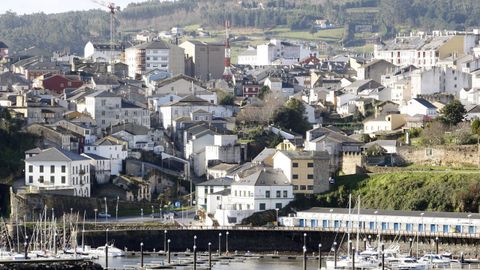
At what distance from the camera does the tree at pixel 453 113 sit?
75.6 metres

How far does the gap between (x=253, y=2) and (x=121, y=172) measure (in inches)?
3758

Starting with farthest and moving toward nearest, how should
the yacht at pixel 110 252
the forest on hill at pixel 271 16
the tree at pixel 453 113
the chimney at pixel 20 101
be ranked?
the forest on hill at pixel 271 16
the chimney at pixel 20 101
the tree at pixel 453 113
the yacht at pixel 110 252

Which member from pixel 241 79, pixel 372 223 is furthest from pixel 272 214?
pixel 241 79

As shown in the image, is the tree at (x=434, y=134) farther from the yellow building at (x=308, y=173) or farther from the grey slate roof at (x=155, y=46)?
the grey slate roof at (x=155, y=46)

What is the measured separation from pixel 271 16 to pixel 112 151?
8117 cm

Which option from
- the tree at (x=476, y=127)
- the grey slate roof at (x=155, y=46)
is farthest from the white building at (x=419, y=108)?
the grey slate roof at (x=155, y=46)

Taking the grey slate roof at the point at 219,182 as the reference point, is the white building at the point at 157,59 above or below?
above

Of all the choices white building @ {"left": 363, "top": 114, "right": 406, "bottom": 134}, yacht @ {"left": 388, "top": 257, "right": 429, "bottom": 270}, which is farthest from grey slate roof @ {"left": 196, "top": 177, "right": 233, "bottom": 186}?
yacht @ {"left": 388, "top": 257, "right": 429, "bottom": 270}

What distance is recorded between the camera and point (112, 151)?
73.4 m

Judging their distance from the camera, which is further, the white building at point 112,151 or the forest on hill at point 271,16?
the forest on hill at point 271,16

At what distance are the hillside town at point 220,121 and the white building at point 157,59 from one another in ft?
0.25

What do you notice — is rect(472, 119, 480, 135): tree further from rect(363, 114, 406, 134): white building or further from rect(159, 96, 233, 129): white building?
rect(159, 96, 233, 129): white building

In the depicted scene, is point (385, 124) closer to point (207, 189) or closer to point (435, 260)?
point (207, 189)

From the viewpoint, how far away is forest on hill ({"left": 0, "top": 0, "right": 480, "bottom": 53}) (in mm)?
140625
